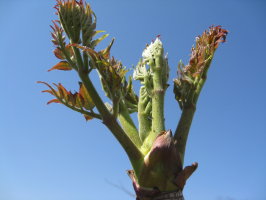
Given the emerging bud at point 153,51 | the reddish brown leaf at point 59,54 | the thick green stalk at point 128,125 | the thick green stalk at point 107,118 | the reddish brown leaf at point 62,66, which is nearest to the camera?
the thick green stalk at point 107,118

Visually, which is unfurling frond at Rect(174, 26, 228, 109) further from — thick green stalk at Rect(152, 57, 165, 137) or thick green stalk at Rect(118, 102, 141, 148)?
thick green stalk at Rect(118, 102, 141, 148)

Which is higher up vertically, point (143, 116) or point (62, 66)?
point (62, 66)

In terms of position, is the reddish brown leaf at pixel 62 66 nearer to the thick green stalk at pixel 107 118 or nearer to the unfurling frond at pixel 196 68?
the thick green stalk at pixel 107 118

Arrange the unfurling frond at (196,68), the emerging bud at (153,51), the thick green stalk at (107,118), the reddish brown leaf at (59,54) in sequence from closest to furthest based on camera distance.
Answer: the thick green stalk at (107,118)
the reddish brown leaf at (59,54)
the unfurling frond at (196,68)
the emerging bud at (153,51)

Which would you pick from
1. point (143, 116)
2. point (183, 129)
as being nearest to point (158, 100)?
point (143, 116)

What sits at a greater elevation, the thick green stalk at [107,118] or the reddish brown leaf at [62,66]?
the reddish brown leaf at [62,66]

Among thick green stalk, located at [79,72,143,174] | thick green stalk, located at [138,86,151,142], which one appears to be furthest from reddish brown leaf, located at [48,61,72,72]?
thick green stalk, located at [138,86,151,142]

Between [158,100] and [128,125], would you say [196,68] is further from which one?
[128,125]

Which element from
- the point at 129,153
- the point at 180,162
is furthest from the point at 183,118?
the point at 129,153

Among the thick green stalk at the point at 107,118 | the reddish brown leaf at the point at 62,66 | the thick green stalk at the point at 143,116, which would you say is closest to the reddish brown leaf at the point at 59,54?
the reddish brown leaf at the point at 62,66
